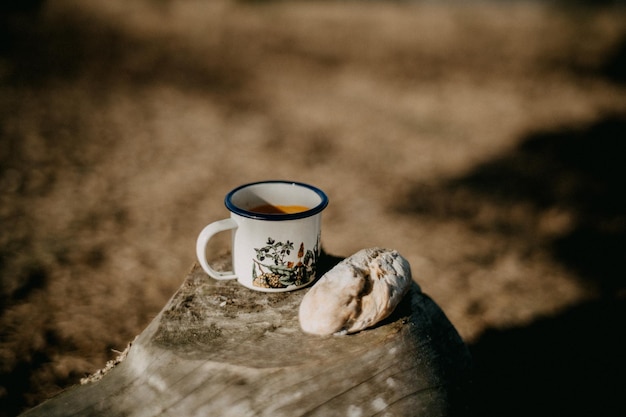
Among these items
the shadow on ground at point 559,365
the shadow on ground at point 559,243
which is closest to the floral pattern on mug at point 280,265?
the shadow on ground at point 559,243

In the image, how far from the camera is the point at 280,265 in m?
1.45

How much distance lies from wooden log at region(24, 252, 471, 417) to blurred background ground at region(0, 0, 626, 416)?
384mm

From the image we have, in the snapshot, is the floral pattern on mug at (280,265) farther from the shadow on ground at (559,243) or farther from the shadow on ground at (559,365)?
the shadow on ground at (559,365)

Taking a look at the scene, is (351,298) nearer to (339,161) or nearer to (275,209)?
(275,209)

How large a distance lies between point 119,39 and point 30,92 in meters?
2.37

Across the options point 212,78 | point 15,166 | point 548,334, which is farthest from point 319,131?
point 548,334

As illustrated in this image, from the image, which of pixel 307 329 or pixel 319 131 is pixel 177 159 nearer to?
pixel 319 131

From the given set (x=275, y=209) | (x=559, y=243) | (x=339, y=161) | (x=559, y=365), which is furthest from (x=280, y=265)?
(x=339, y=161)

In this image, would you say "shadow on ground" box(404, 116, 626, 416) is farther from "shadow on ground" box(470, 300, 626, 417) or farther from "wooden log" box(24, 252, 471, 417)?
"wooden log" box(24, 252, 471, 417)

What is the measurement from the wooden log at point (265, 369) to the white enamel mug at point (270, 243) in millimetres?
66

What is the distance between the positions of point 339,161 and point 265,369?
3793 millimetres

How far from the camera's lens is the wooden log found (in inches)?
47.8

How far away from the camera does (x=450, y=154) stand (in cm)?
512

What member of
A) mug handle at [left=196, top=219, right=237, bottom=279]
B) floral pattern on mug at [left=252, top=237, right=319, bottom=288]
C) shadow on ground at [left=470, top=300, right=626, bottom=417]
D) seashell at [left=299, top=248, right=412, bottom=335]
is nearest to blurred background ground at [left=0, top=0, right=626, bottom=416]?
shadow on ground at [left=470, top=300, right=626, bottom=417]
